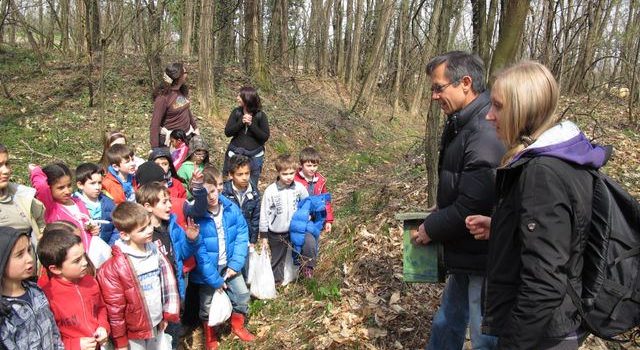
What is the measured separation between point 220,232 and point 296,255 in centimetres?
136

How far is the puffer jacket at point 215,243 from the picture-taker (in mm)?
4200

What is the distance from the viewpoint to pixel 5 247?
2559 millimetres

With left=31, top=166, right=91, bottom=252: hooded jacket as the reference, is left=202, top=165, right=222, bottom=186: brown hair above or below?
above

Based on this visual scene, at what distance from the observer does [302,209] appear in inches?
209

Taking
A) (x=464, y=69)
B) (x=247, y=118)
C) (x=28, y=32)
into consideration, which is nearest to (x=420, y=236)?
(x=464, y=69)

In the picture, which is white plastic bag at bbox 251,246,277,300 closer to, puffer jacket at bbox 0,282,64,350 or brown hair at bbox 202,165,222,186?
brown hair at bbox 202,165,222,186

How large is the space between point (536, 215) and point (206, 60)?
11145 millimetres

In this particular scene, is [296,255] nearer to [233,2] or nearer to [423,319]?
[423,319]

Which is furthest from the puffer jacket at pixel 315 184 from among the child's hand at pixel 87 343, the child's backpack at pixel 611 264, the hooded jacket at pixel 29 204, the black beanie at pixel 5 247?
the child's backpack at pixel 611 264

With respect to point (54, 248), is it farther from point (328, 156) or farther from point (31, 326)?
point (328, 156)

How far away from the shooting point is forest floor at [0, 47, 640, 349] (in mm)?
4344

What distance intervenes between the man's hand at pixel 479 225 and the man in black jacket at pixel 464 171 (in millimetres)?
99

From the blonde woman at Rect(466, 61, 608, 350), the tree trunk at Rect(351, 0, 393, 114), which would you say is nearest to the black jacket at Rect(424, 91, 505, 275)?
the blonde woman at Rect(466, 61, 608, 350)

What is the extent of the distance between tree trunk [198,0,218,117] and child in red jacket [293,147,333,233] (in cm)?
686
